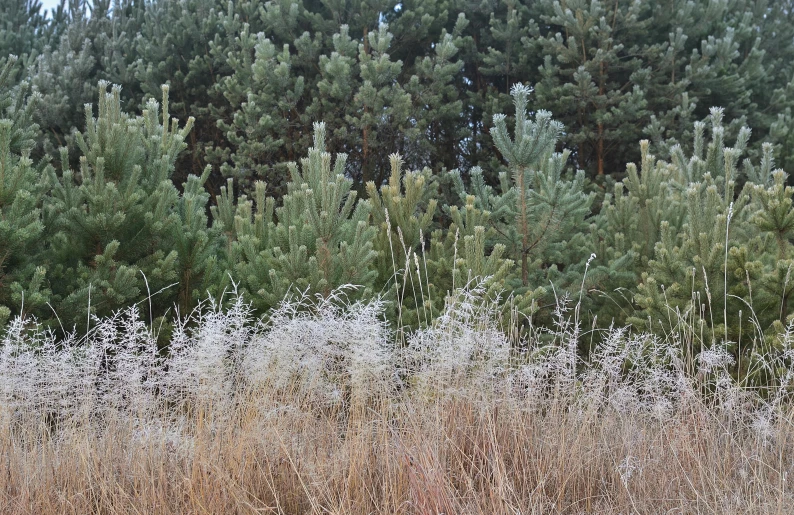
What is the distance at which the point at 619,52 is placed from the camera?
37.4ft

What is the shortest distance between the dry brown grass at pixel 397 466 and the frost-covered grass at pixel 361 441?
1 centimetres

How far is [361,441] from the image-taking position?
124 inches

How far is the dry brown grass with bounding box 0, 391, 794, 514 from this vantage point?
291cm

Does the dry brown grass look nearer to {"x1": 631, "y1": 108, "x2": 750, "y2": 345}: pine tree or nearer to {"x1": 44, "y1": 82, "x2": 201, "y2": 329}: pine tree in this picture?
{"x1": 631, "y1": 108, "x2": 750, "y2": 345}: pine tree

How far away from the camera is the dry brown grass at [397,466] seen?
9.54ft

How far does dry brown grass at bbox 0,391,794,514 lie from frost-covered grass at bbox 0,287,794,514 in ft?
0.04

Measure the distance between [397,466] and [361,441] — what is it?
0.23 m

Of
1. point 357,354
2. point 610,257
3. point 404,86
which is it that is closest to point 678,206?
point 610,257

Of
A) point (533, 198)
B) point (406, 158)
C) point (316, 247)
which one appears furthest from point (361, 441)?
point (406, 158)

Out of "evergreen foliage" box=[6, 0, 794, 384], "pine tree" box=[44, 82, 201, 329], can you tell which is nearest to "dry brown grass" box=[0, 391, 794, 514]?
"evergreen foliage" box=[6, 0, 794, 384]

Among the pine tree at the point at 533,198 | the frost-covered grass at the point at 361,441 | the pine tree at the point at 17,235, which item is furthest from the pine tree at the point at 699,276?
the pine tree at the point at 17,235

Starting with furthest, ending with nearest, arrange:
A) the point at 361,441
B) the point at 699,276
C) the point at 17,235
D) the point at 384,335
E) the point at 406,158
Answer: the point at 406,158 → the point at 699,276 → the point at 17,235 → the point at 384,335 → the point at 361,441

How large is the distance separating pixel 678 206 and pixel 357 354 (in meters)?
3.57

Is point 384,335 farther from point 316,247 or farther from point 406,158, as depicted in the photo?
point 406,158
